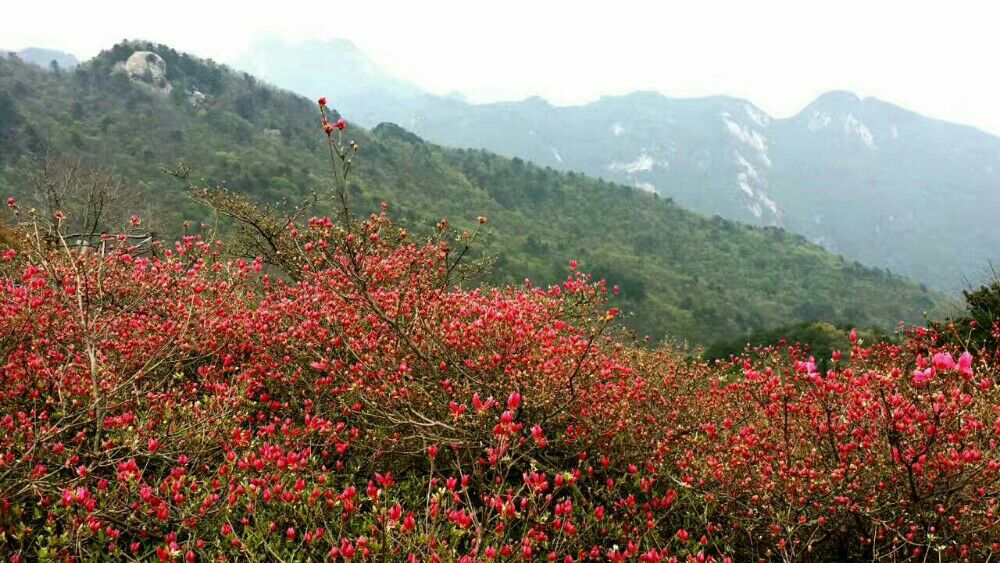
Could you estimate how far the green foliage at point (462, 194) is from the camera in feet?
186

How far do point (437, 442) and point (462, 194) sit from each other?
7662cm

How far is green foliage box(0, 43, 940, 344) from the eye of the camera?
56.8m

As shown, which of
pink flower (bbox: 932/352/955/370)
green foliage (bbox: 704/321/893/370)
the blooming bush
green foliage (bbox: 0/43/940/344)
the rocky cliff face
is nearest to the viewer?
pink flower (bbox: 932/352/955/370)

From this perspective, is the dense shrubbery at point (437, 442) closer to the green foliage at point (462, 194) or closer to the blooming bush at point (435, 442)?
the blooming bush at point (435, 442)

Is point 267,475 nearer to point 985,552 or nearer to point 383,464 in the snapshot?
point 383,464

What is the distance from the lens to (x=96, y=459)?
12.9 ft

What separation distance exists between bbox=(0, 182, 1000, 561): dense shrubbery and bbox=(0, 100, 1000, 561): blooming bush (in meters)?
0.04

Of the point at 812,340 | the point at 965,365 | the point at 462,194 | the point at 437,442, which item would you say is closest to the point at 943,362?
the point at 965,365

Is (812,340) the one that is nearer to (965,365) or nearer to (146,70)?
(965,365)

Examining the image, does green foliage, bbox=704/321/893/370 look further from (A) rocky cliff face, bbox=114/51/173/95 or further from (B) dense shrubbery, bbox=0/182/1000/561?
(A) rocky cliff face, bbox=114/51/173/95

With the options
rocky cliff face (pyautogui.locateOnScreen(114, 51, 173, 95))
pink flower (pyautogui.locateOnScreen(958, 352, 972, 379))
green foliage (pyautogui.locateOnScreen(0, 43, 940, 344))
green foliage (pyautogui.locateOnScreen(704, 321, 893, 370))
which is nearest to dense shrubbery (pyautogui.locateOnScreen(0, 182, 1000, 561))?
pink flower (pyautogui.locateOnScreen(958, 352, 972, 379))

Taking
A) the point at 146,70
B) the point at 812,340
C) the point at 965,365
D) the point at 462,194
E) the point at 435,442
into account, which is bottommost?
the point at 812,340

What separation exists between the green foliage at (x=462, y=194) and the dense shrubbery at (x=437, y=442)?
40622 millimetres

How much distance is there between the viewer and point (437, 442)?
4.38 metres
